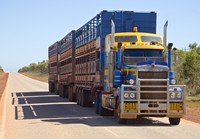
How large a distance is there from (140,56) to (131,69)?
795 millimetres

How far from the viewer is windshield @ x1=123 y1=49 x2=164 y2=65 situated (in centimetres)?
1975

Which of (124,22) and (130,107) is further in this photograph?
(124,22)

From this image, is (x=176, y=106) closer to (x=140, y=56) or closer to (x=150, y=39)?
(x=140, y=56)

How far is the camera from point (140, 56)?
19844 millimetres

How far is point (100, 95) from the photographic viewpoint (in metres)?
23.5

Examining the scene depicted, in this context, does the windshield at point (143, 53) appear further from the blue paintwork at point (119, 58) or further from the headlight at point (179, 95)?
the headlight at point (179, 95)

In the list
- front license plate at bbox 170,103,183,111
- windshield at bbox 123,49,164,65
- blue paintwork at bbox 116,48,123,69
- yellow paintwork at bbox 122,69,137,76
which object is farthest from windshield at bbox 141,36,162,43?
front license plate at bbox 170,103,183,111

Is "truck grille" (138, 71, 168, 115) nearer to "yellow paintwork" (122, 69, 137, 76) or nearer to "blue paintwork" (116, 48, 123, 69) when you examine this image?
"yellow paintwork" (122, 69, 137, 76)

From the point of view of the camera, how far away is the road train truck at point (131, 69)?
18.8 m

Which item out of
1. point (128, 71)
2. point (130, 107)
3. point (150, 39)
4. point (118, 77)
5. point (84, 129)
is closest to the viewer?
point (84, 129)

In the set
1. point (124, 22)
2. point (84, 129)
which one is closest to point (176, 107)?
point (84, 129)

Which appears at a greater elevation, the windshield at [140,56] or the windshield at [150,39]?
the windshield at [150,39]

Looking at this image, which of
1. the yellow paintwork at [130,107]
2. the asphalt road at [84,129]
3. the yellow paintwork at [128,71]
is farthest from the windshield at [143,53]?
the asphalt road at [84,129]

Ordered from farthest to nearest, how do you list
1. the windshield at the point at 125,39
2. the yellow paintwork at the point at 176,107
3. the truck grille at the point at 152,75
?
the windshield at the point at 125,39, the truck grille at the point at 152,75, the yellow paintwork at the point at 176,107
